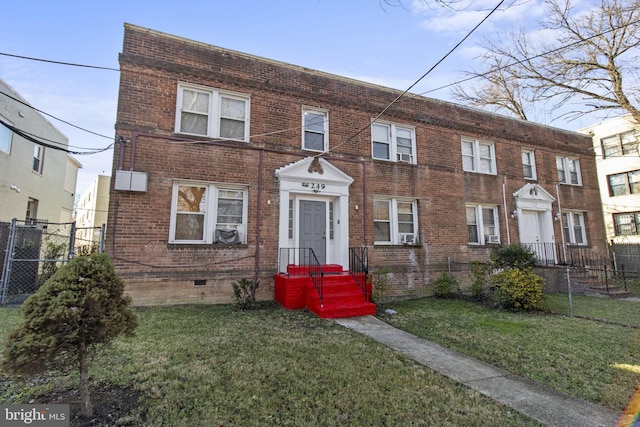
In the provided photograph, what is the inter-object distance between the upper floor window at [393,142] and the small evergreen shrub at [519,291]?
465cm

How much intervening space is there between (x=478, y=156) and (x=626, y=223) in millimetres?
15373

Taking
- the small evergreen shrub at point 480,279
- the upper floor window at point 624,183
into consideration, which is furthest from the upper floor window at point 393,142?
the upper floor window at point 624,183

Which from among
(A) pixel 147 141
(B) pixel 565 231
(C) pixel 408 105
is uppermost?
(C) pixel 408 105

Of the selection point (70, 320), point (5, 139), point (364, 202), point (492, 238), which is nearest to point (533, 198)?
point (492, 238)

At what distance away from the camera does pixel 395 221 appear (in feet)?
32.4

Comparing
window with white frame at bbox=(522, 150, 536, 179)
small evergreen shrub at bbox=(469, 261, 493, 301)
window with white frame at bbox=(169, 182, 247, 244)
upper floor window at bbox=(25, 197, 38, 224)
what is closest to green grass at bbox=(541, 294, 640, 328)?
small evergreen shrub at bbox=(469, 261, 493, 301)

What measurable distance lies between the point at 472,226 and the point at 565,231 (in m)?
5.18

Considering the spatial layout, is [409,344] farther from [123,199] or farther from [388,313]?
[123,199]

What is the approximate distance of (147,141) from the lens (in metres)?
7.44

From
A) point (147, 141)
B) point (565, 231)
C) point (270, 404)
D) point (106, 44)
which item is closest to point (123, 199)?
point (147, 141)

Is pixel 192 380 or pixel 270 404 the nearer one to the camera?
pixel 270 404

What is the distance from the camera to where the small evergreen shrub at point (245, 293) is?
7.10m

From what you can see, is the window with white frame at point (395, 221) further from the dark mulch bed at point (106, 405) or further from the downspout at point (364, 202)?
the dark mulch bed at point (106, 405)

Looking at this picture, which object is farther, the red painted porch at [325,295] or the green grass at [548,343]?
the red painted porch at [325,295]
